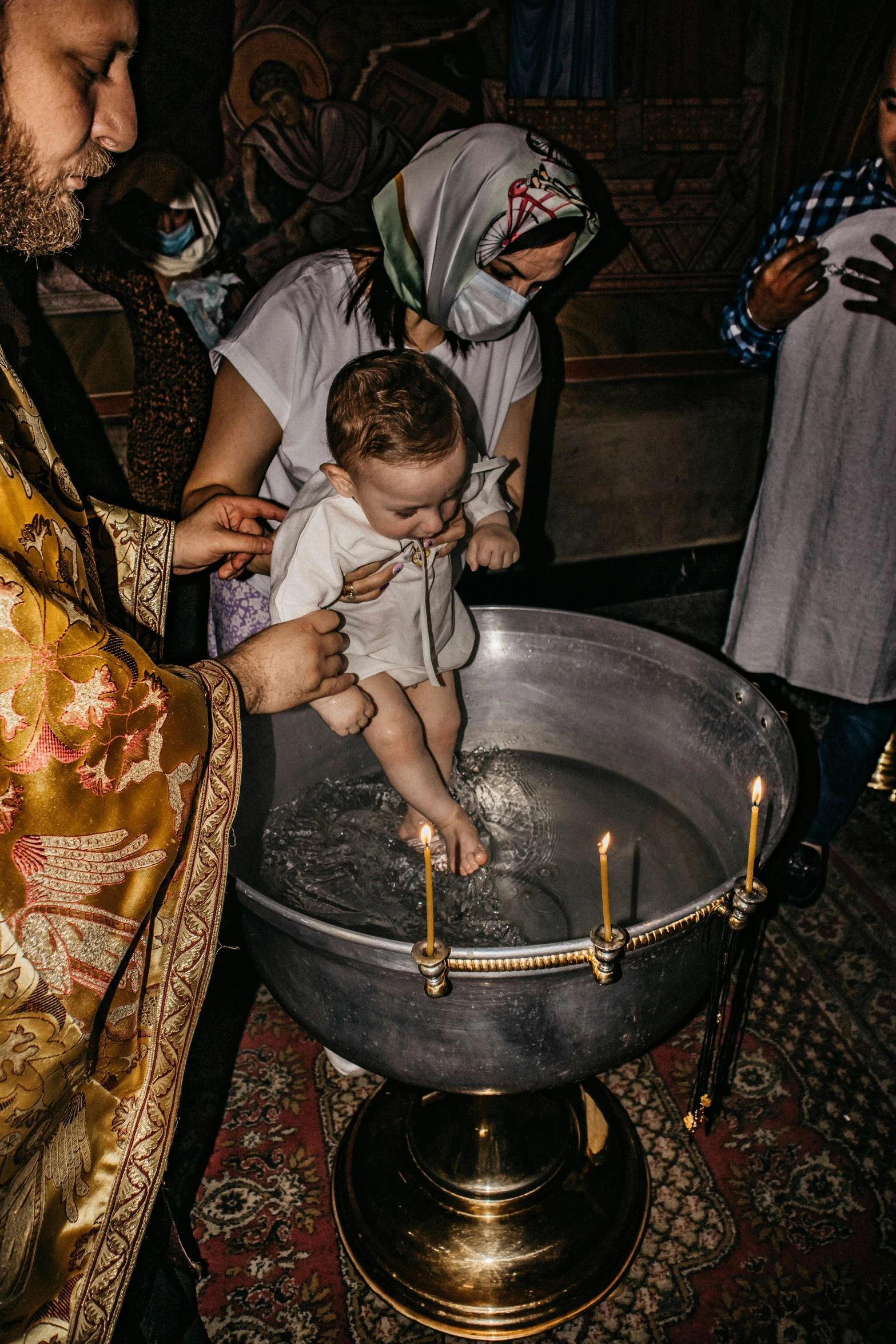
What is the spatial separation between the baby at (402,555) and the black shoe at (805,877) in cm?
119

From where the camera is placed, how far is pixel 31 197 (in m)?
0.98

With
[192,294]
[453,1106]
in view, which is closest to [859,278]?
[192,294]

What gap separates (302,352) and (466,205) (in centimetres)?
40

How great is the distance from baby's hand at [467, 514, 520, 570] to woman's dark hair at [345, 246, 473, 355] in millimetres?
390

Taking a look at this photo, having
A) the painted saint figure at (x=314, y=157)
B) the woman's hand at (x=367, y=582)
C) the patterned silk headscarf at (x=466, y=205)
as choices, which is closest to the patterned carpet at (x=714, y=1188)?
the woman's hand at (x=367, y=582)

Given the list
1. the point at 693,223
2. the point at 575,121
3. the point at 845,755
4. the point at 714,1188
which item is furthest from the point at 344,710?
the point at 693,223

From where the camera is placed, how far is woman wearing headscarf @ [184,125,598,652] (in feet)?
5.03

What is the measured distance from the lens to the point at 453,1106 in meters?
1.78

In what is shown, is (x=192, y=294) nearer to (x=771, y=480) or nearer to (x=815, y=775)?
(x=771, y=480)

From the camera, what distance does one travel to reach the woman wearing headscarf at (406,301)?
60.3 inches

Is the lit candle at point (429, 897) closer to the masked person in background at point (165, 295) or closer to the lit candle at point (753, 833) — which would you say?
the lit candle at point (753, 833)

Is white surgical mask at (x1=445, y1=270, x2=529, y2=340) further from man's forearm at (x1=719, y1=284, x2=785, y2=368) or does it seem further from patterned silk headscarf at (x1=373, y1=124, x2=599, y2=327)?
man's forearm at (x1=719, y1=284, x2=785, y2=368)

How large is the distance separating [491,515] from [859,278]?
1091 mm

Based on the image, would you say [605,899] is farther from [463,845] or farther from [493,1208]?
[493,1208]
